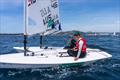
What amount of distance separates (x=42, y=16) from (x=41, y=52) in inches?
82.1

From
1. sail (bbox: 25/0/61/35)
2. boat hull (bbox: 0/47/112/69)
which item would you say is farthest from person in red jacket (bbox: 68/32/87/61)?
sail (bbox: 25/0/61/35)

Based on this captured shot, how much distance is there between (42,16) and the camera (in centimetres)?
1598

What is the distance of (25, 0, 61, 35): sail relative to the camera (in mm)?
14922

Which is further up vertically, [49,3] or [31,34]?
[49,3]

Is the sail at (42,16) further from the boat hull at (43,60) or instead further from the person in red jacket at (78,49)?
the person in red jacket at (78,49)

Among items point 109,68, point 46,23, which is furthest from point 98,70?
point 46,23

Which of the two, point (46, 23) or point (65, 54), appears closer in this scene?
point (65, 54)

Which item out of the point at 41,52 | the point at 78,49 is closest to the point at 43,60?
the point at 78,49

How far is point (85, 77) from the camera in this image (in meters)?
12.2

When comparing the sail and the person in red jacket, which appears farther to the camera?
the sail

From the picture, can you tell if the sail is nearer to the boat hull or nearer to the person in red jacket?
the boat hull

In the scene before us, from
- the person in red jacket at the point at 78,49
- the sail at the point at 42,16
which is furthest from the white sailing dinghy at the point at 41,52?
the person in red jacket at the point at 78,49

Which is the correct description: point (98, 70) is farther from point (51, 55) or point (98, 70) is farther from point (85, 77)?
point (51, 55)

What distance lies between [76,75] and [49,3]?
5.61 m
